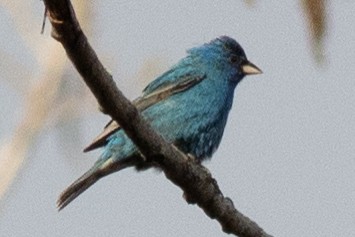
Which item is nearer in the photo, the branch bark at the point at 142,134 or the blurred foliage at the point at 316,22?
the blurred foliage at the point at 316,22

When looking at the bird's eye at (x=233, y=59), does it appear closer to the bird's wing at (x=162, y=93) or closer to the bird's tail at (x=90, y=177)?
the bird's wing at (x=162, y=93)

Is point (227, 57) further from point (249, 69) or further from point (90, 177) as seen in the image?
point (90, 177)

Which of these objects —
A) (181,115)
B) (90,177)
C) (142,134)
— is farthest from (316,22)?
(181,115)

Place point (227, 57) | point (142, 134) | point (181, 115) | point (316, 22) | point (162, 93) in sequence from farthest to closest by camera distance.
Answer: point (227, 57)
point (162, 93)
point (181, 115)
point (142, 134)
point (316, 22)

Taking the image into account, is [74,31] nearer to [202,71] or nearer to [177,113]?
[177,113]

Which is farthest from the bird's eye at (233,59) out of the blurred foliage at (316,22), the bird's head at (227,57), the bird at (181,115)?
the blurred foliage at (316,22)

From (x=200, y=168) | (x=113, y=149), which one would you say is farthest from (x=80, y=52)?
(x=113, y=149)
